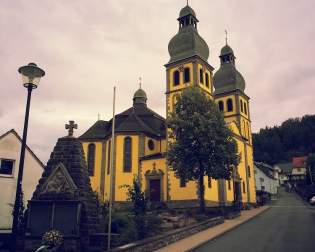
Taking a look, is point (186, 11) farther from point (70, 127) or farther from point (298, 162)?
point (298, 162)

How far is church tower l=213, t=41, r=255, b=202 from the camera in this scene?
162ft

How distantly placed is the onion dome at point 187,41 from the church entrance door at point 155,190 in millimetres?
15925

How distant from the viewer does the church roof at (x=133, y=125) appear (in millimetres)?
42594

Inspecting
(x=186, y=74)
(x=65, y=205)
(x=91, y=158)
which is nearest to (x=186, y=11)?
(x=186, y=74)

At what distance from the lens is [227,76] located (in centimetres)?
5344

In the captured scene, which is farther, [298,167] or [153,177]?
[298,167]

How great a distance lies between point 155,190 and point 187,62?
54.1 ft

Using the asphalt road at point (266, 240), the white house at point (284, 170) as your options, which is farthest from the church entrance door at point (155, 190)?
the white house at point (284, 170)

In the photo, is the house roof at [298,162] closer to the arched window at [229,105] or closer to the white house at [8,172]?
the arched window at [229,105]

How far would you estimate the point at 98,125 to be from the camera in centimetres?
4919

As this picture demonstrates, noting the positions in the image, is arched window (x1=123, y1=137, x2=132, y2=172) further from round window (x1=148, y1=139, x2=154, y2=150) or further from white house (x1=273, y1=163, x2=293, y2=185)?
white house (x1=273, y1=163, x2=293, y2=185)

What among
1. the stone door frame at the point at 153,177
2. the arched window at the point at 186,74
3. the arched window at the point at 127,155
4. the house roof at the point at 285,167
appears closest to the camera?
the stone door frame at the point at 153,177

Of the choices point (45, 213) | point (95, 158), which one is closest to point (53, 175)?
point (45, 213)

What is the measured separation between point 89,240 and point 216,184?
25770mm
